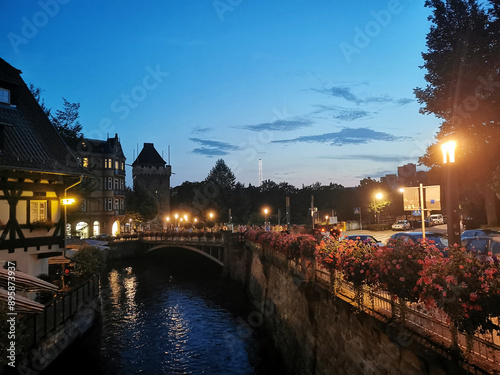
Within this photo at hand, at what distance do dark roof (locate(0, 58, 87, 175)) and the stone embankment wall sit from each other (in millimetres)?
12755

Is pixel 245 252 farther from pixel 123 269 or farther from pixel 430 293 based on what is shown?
pixel 430 293

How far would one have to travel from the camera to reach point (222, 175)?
88125mm

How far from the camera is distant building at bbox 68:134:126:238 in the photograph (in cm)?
6147

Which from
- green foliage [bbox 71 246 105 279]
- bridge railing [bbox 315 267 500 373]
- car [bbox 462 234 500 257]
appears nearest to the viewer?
bridge railing [bbox 315 267 500 373]

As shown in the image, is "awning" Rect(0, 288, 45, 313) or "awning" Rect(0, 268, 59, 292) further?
"awning" Rect(0, 268, 59, 292)

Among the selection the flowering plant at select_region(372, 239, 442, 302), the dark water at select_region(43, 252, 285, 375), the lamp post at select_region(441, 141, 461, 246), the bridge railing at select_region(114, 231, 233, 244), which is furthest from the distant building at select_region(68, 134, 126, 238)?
the flowering plant at select_region(372, 239, 442, 302)

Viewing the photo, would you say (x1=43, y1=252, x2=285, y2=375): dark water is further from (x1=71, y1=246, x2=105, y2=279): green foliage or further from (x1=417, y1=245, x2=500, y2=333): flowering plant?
(x1=417, y1=245, x2=500, y2=333): flowering plant

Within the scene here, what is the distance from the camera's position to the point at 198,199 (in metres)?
84.0

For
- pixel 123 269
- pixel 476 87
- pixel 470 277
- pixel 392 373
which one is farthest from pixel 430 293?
pixel 123 269

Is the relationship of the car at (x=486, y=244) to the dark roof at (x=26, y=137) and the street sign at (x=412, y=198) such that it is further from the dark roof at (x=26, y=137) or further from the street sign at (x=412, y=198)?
Answer: the dark roof at (x=26, y=137)

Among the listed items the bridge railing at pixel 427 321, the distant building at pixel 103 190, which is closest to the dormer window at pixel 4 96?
the bridge railing at pixel 427 321

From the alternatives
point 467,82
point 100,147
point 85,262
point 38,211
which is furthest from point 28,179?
point 100,147

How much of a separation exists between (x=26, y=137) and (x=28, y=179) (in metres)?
2.57

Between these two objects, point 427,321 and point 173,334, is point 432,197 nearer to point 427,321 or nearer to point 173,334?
point 427,321
